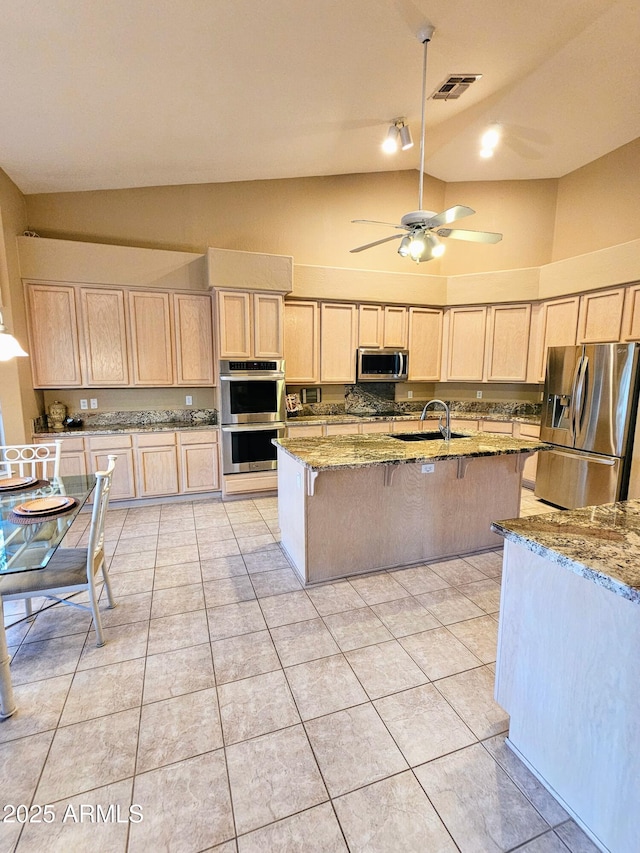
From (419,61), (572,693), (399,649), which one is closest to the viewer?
(572,693)

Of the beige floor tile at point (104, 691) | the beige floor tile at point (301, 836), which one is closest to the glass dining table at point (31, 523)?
the beige floor tile at point (104, 691)

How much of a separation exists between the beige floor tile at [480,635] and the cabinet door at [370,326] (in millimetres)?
3752

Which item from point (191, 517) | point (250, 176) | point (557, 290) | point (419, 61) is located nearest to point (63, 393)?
point (191, 517)

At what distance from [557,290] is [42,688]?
19.1 ft

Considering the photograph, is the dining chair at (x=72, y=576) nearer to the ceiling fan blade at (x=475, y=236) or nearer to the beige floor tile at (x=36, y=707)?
the beige floor tile at (x=36, y=707)

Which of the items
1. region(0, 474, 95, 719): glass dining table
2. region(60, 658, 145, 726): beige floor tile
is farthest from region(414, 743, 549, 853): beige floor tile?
region(0, 474, 95, 719): glass dining table

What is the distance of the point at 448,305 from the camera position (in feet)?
18.5

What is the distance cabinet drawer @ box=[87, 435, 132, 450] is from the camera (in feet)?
13.6

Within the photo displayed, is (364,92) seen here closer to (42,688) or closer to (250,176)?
(250,176)

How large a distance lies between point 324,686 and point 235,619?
0.75 m

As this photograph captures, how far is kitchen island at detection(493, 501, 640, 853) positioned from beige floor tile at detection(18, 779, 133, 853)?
1.46 meters

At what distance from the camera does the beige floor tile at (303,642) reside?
2.13 m

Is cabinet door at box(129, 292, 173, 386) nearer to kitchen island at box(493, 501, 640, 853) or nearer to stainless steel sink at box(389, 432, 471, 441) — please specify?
stainless steel sink at box(389, 432, 471, 441)

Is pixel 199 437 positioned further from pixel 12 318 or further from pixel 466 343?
pixel 466 343
